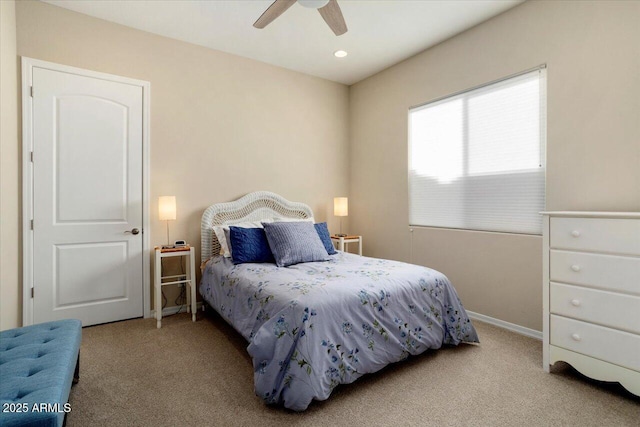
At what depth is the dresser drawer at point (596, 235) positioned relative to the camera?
1922 millimetres

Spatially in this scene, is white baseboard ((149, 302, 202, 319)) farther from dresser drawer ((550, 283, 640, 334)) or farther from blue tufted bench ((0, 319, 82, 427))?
dresser drawer ((550, 283, 640, 334))

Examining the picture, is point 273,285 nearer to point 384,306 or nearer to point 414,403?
point 384,306

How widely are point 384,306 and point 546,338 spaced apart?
1.13 metres

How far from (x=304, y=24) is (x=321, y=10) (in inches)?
38.9

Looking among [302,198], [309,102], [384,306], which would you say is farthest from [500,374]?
[309,102]

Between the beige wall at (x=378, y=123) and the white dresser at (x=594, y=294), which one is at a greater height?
the beige wall at (x=378, y=123)

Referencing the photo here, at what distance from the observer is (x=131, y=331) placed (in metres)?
3.03

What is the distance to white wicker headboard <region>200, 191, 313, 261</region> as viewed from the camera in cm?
359

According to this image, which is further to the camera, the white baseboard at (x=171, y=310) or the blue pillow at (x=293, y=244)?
the white baseboard at (x=171, y=310)

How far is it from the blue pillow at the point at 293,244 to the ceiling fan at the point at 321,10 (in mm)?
1707

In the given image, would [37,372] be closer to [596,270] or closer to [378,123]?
[596,270]


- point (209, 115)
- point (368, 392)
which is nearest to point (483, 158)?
point (368, 392)

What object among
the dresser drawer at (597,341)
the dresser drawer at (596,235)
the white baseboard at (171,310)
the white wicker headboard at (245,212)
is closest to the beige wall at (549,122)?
the dresser drawer at (596,235)

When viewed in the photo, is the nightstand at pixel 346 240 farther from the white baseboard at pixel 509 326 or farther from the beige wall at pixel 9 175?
the beige wall at pixel 9 175
